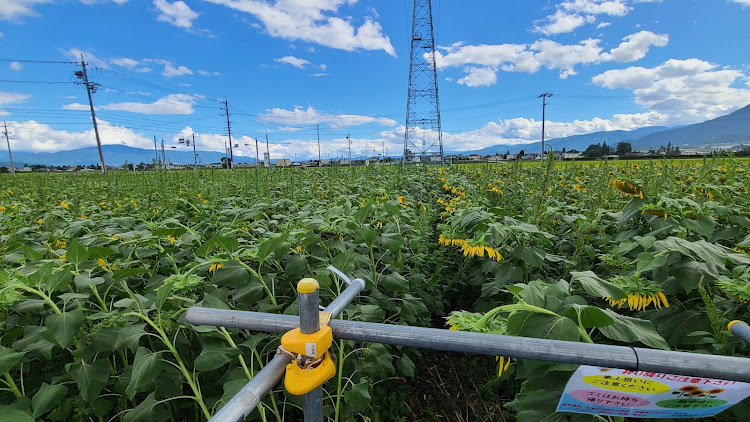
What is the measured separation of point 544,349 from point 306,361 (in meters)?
0.46

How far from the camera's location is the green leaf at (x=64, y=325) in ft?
3.77

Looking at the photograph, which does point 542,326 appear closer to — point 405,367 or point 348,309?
point 348,309

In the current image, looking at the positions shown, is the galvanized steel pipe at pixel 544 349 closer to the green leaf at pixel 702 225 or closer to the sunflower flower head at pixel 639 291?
the sunflower flower head at pixel 639 291

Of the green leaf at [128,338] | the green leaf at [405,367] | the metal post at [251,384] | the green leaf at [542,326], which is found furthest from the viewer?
the green leaf at [405,367]

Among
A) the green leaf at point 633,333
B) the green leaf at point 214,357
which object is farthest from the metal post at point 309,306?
the green leaf at point 633,333

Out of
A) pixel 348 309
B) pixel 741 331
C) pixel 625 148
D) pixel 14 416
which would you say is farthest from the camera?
pixel 625 148

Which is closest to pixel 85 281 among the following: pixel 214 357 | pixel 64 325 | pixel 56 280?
pixel 56 280

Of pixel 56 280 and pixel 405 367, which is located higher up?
pixel 56 280

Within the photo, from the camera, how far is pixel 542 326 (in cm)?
84

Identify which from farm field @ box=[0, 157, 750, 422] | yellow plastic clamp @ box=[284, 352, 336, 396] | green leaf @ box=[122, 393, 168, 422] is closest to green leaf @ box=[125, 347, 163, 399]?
farm field @ box=[0, 157, 750, 422]

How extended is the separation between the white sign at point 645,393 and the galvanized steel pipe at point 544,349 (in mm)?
37

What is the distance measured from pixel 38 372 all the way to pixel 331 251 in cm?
143

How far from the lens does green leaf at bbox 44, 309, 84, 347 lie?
1.15m

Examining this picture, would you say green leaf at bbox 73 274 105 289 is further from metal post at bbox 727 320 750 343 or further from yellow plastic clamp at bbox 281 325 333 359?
metal post at bbox 727 320 750 343
